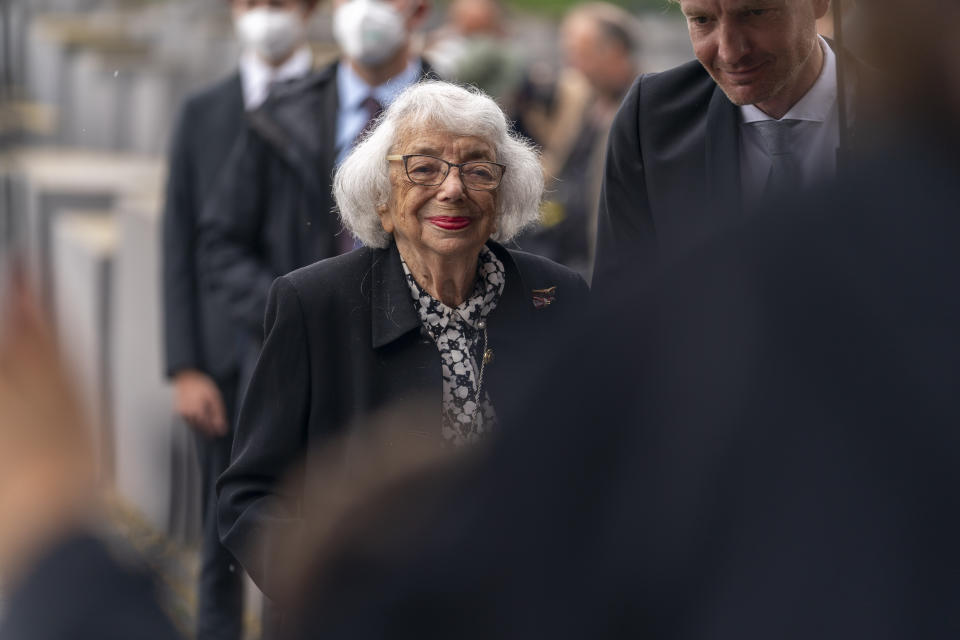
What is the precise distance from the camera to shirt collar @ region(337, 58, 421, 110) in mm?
4668

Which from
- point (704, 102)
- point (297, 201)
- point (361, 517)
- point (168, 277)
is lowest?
point (168, 277)

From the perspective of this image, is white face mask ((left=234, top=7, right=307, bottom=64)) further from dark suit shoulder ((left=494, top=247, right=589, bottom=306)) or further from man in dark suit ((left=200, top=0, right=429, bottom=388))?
dark suit shoulder ((left=494, top=247, right=589, bottom=306))

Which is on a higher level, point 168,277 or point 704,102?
point 704,102

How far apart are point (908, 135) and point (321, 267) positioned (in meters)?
1.98

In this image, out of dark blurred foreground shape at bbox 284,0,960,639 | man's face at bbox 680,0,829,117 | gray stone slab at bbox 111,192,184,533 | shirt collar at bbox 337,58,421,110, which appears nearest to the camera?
dark blurred foreground shape at bbox 284,0,960,639

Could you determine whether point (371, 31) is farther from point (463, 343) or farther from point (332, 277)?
point (463, 343)

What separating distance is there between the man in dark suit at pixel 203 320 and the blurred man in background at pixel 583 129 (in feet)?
4.48

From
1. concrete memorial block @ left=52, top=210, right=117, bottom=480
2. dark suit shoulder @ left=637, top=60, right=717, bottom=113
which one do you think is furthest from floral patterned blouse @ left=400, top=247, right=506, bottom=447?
concrete memorial block @ left=52, top=210, right=117, bottom=480

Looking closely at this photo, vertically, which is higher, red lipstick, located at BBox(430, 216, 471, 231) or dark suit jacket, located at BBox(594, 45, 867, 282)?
dark suit jacket, located at BBox(594, 45, 867, 282)

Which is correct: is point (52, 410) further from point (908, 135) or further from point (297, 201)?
point (297, 201)

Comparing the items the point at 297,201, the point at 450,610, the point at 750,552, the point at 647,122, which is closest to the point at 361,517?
the point at 450,610

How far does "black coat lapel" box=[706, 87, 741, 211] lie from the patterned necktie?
1.9 inches

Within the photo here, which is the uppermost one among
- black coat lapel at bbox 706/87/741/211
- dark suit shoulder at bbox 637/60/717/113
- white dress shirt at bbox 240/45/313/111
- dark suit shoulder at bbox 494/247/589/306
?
dark suit shoulder at bbox 637/60/717/113

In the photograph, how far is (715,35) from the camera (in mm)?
2561
